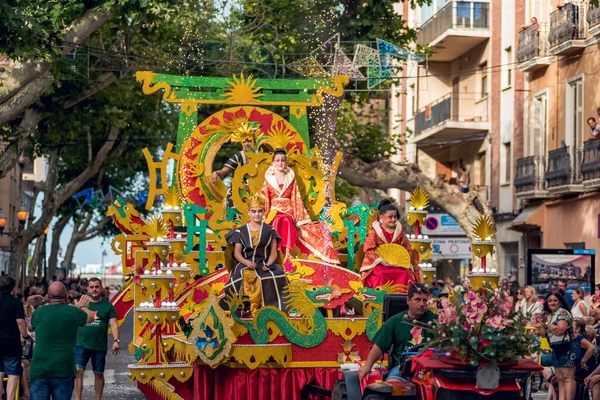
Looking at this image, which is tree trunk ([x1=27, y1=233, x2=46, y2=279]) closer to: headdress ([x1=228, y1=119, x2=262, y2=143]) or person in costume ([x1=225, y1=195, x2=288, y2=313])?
headdress ([x1=228, y1=119, x2=262, y2=143])

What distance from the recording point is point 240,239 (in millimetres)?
15438

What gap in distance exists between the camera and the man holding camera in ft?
48.5

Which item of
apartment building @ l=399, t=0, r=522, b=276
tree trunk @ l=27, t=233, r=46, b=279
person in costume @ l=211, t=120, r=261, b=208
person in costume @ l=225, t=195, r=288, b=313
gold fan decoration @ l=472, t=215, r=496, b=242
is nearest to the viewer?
gold fan decoration @ l=472, t=215, r=496, b=242

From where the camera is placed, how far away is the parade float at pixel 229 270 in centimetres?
1403

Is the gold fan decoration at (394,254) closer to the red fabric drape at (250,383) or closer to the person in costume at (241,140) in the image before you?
the red fabric drape at (250,383)

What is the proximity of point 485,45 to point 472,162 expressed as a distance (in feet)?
13.2

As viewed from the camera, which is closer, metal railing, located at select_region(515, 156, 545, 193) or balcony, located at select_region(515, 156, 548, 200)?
balcony, located at select_region(515, 156, 548, 200)

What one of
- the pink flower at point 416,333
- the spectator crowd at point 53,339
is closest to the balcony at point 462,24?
the spectator crowd at point 53,339

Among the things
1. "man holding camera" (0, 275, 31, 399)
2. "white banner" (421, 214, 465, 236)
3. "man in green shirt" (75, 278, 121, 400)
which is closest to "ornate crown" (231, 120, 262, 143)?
"man in green shirt" (75, 278, 121, 400)

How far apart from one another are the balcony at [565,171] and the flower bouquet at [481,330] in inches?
848

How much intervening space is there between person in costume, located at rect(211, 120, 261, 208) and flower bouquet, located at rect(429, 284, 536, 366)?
28.9 ft

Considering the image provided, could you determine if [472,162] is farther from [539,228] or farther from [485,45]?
[539,228]

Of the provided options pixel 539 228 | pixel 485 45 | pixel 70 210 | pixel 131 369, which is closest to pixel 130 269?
pixel 131 369

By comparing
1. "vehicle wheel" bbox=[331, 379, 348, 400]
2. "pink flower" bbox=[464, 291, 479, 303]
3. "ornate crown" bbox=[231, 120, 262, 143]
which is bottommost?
"vehicle wheel" bbox=[331, 379, 348, 400]
